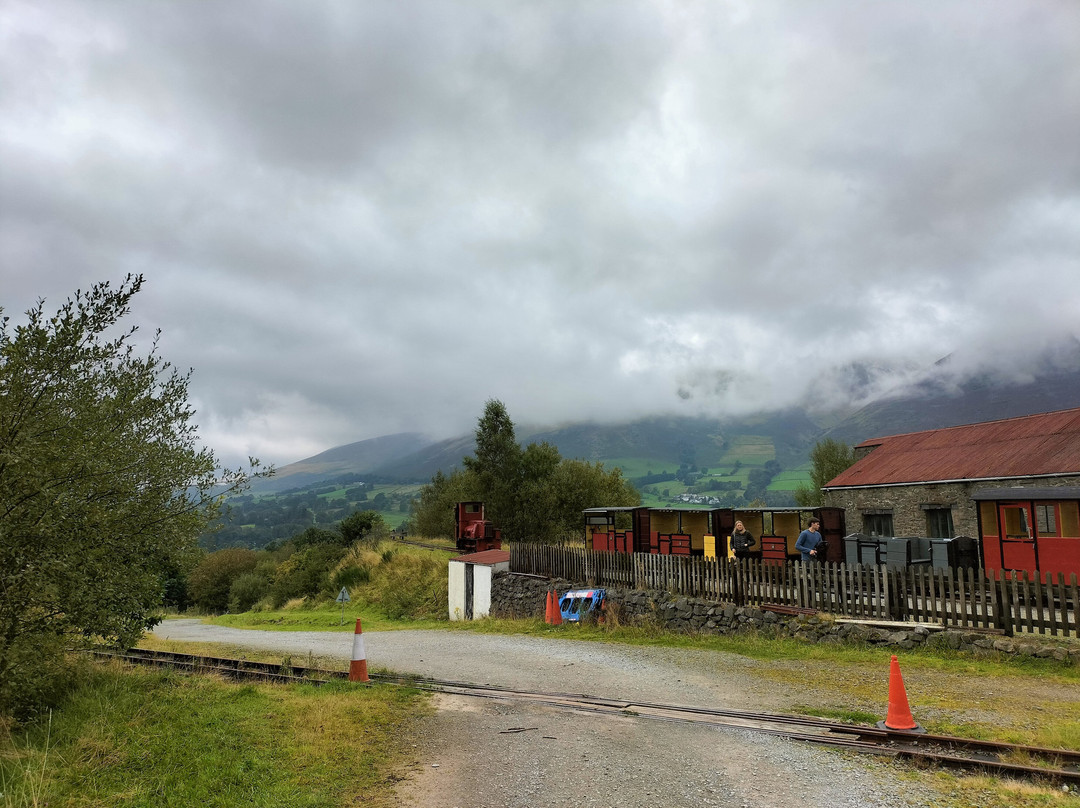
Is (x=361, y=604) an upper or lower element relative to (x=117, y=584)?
lower

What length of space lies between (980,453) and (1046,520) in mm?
13290

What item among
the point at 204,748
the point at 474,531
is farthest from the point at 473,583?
the point at 204,748

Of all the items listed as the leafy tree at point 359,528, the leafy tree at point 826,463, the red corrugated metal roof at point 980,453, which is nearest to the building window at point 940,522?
the red corrugated metal roof at point 980,453

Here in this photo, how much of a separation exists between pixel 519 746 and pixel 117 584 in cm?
554

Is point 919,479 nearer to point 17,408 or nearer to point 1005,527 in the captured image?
point 1005,527

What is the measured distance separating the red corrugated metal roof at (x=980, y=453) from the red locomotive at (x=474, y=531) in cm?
1880

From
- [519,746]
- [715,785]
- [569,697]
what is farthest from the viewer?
[569,697]

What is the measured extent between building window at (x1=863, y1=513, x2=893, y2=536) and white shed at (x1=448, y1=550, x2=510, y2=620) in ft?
60.6

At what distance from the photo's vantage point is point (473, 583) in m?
25.2

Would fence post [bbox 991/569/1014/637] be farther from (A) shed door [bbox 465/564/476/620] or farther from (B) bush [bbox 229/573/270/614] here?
(B) bush [bbox 229/573/270/614]

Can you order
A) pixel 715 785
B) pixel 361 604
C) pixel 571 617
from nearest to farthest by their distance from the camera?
pixel 715 785
pixel 571 617
pixel 361 604

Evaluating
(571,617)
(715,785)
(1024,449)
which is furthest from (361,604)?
(1024,449)

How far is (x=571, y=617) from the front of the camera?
19.1 m

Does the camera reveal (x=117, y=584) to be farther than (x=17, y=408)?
Yes
